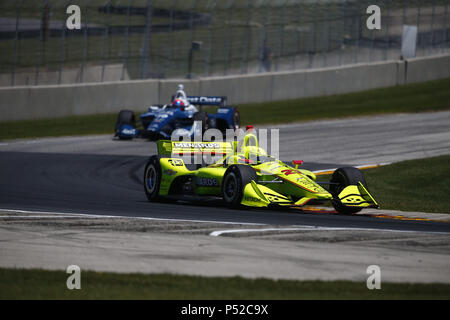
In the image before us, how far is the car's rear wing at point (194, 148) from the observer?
53.4 feet

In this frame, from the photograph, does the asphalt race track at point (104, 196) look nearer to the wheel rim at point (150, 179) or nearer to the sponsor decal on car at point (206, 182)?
the wheel rim at point (150, 179)

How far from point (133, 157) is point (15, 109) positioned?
31.6ft

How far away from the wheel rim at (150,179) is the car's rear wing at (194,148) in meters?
0.46

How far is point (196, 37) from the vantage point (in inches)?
1497

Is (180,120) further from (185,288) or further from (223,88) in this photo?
(185,288)

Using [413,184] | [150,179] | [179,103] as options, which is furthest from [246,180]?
[179,103]

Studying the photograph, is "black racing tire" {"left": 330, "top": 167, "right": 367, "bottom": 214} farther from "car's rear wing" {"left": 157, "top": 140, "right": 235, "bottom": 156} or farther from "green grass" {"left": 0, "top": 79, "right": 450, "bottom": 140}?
"green grass" {"left": 0, "top": 79, "right": 450, "bottom": 140}

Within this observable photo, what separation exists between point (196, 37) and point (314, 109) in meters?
6.47

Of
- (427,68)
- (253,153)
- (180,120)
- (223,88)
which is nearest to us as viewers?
(253,153)

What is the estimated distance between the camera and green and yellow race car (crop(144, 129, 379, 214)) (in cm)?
1398

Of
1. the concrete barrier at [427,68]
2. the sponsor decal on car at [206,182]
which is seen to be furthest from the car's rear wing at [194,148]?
the concrete barrier at [427,68]

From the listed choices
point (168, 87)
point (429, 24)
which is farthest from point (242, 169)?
point (429, 24)

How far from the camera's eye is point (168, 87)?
36000 mm
